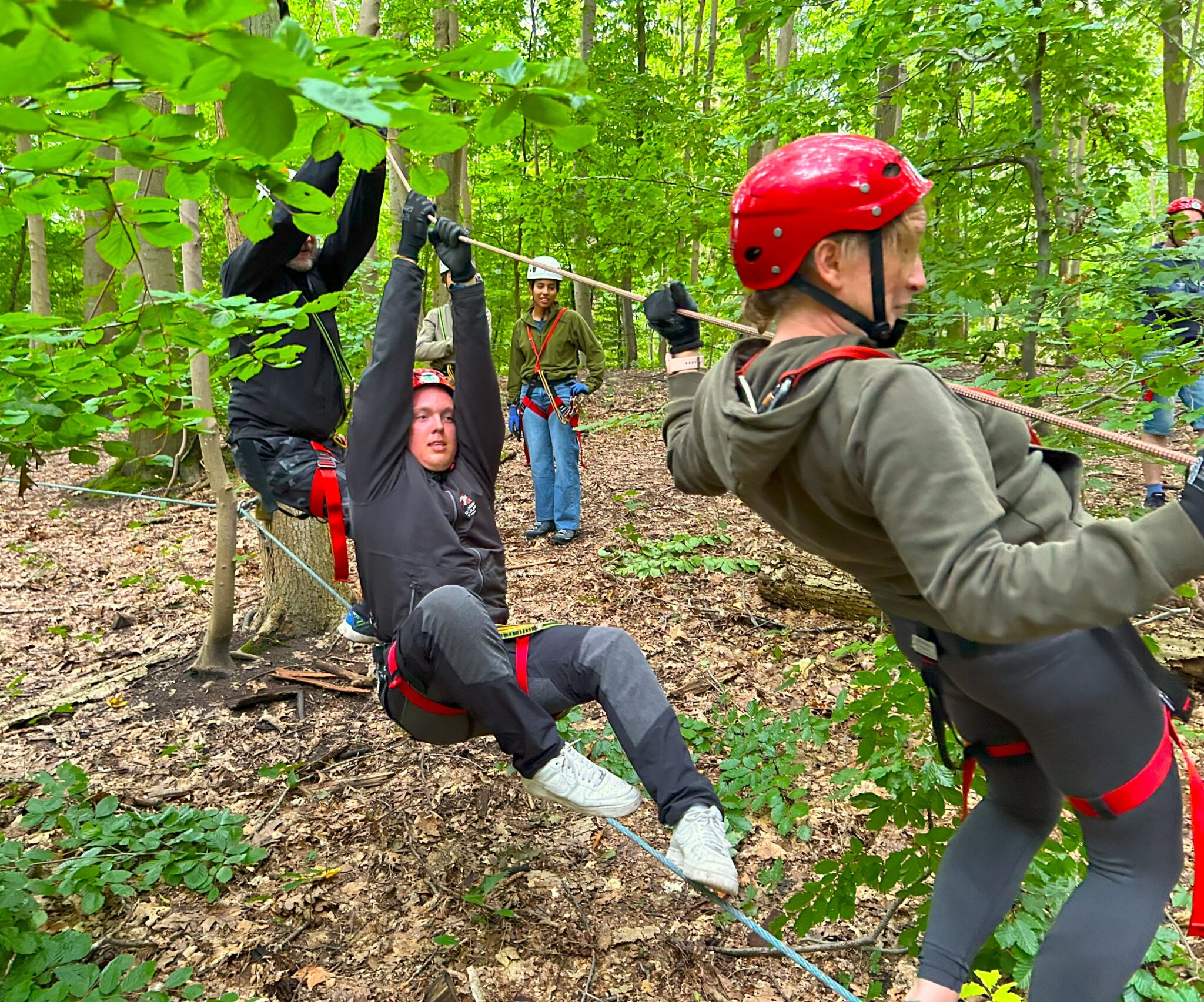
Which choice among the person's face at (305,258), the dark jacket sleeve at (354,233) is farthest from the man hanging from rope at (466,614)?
the person's face at (305,258)

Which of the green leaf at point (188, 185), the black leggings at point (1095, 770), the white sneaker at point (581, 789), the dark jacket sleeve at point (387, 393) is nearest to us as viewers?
the black leggings at point (1095, 770)

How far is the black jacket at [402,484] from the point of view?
2.55 meters

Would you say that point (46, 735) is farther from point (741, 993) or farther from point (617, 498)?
point (617, 498)

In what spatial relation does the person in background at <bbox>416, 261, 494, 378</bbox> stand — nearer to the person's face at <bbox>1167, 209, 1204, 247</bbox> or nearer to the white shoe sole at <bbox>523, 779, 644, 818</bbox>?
the white shoe sole at <bbox>523, 779, 644, 818</bbox>

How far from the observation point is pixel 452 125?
1.29 metres

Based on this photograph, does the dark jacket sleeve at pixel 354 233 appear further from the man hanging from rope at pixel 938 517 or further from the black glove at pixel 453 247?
the man hanging from rope at pixel 938 517

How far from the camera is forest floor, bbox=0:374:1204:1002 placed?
244cm

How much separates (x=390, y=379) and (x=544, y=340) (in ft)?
13.8

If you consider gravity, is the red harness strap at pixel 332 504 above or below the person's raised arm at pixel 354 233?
below

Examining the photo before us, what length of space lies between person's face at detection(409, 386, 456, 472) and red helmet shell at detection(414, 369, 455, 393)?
13 mm

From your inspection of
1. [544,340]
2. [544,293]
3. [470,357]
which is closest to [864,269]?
[470,357]

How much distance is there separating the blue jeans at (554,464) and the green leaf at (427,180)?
14.9 ft

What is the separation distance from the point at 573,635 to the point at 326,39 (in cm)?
174

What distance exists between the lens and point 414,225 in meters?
2.57
